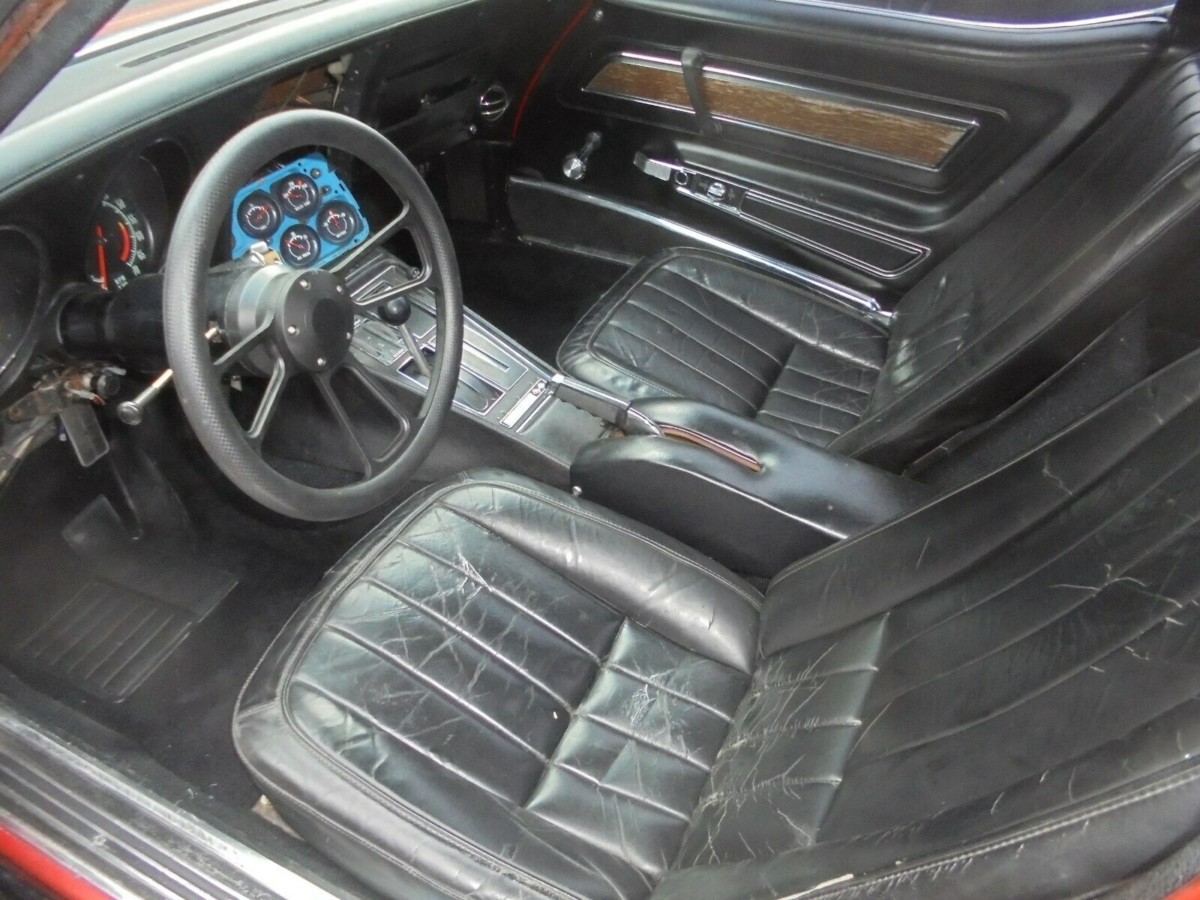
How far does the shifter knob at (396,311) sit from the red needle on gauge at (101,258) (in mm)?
434

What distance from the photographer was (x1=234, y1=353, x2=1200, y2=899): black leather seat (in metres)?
0.74

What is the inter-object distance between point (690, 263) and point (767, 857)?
4.60 ft

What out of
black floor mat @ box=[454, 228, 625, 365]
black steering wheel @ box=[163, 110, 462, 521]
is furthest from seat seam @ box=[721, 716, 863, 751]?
black floor mat @ box=[454, 228, 625, 365]

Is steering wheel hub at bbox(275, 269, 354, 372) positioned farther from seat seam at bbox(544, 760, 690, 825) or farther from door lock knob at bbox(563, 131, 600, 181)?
door lock knob at bbox(563, 131, 600, 181)

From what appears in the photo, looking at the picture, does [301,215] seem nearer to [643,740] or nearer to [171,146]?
[171,146]

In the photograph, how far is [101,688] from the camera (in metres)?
1.69

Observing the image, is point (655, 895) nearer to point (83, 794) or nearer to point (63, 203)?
point (83, 794)

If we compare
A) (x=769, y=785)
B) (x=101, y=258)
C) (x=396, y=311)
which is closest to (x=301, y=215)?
(x=396, y=311)

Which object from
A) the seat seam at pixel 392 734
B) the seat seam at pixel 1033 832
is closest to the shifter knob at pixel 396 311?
the seat seam at pixel 392 734

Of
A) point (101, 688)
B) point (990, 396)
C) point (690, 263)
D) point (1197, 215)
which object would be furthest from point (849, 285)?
point (101, 688)

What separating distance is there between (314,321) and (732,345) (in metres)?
0.95

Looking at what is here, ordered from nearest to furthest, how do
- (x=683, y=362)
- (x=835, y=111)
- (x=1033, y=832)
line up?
1. (x=1033, y=832)
2. (x=683, y=362)
3. (x=835, y=111)

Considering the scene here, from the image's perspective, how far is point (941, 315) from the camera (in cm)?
176

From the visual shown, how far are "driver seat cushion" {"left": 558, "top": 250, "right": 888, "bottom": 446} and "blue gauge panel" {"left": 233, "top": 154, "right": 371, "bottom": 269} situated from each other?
49 centimetres
